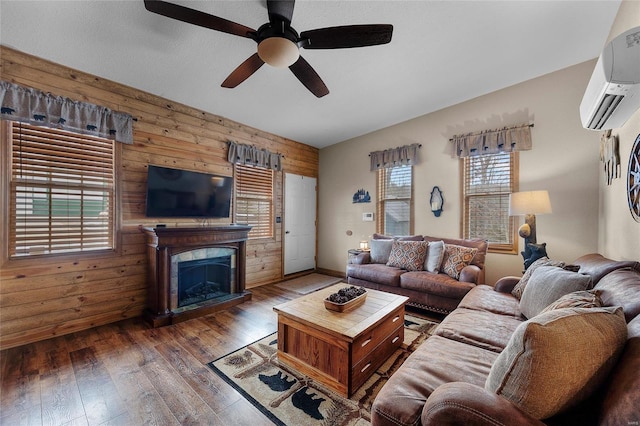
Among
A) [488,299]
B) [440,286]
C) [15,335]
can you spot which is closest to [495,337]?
[488,299]

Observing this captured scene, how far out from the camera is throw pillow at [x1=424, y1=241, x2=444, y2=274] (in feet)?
11.0

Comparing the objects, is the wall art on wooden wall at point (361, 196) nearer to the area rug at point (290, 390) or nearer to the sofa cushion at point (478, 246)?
the sofa cushion at point (478, 246)

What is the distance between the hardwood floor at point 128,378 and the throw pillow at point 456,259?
2.24 m

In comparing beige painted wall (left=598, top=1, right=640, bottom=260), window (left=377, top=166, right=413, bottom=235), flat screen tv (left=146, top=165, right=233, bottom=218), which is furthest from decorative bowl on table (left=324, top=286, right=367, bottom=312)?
window (left=377, top=166, right=413, bottom=235)

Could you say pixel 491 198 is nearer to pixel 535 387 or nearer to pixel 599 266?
pixel 599 266

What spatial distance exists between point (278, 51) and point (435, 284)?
2854mm

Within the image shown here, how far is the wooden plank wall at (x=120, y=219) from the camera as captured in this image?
2.42m

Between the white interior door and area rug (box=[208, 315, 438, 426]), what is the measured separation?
272cm

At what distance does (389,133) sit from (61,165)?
451 cm

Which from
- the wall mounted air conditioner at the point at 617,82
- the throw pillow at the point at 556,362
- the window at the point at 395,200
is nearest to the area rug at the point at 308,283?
the window at the point at 395,200

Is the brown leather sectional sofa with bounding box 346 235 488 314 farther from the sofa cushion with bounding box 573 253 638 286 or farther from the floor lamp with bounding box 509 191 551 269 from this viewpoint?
the sofa cushion with bounding box 573 253 638 286

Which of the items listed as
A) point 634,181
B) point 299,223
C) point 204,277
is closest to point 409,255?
point 634,181

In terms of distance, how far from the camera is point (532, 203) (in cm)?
289

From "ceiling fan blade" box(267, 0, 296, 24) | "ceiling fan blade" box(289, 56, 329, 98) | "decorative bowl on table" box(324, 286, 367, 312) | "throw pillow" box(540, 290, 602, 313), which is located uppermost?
"ceiling fan blade" box(267, 0, 296, 24)
